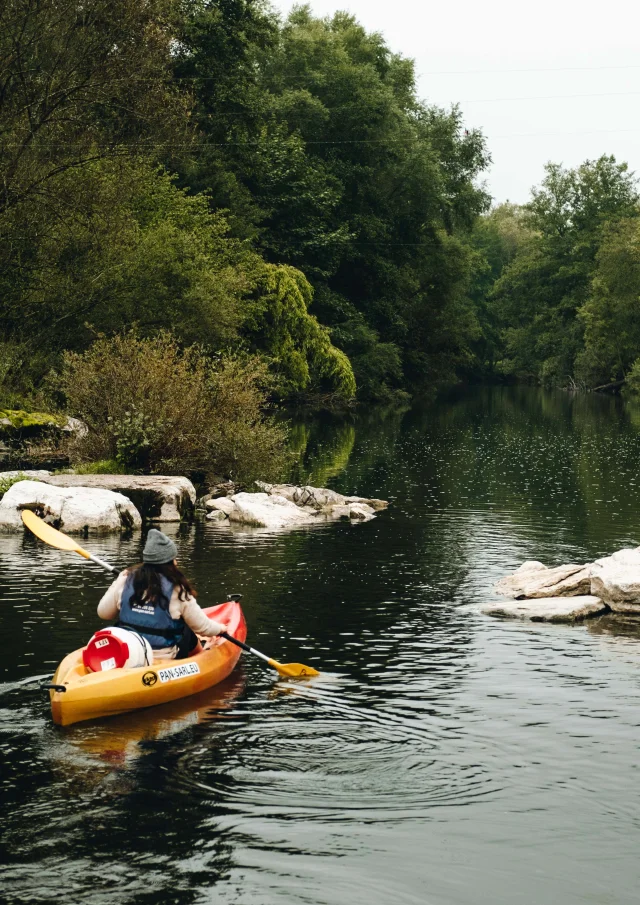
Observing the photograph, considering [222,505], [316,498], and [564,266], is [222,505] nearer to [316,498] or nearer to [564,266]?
[316,498]

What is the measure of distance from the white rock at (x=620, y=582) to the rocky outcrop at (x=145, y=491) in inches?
335

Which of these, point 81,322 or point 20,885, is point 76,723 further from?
point 81,322

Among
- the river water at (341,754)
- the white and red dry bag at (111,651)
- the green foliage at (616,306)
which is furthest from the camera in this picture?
the green foliage at (616,306)

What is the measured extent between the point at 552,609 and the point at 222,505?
347 inches

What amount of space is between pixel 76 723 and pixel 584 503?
Result: 53.7 feet

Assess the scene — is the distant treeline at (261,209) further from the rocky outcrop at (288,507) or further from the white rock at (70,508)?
the white rock at (70,508)

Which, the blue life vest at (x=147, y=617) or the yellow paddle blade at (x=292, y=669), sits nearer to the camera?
the blue life vest at (x=147, y=617)

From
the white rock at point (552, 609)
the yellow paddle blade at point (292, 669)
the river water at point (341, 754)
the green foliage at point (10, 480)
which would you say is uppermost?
the green foliage at point (10, 480)

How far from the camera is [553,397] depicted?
8012 centimetres

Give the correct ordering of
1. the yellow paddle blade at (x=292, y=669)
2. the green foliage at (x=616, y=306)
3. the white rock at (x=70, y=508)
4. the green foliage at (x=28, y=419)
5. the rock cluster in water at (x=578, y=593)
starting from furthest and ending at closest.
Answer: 1. the green foliage at (x=616, y=306)
2. the green foliage at (x=28, y=419)
3. the white rock at (x=70, y=508)
4. the rock cluster in water at (x=578, y=593)
5. the yellow paddle blade at (x=292, y=669)

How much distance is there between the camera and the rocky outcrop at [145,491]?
19586 millimetres

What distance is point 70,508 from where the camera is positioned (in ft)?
60.0

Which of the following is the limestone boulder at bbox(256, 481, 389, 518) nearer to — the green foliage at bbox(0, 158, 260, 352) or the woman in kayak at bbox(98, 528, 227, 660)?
the green foliage at bbox(0, 158, 260, 352)

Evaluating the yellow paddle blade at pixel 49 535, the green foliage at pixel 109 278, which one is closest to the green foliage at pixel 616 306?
the green foliage at pixel 109 278
